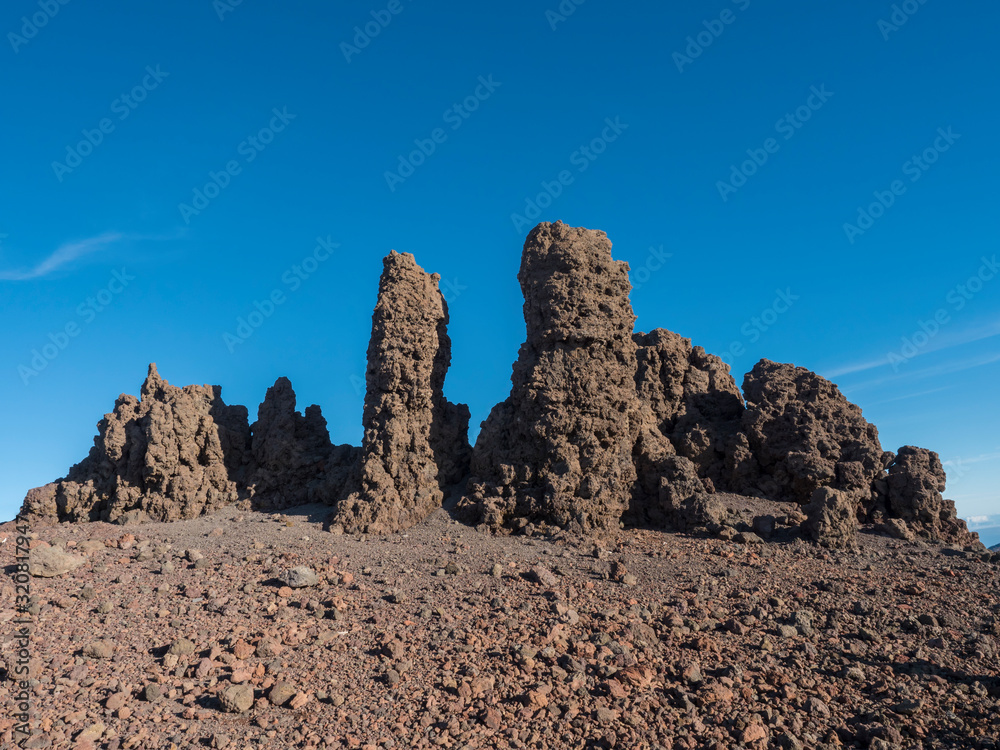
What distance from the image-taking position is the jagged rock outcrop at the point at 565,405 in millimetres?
14320

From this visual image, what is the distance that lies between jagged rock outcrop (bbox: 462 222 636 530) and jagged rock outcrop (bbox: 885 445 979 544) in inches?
238

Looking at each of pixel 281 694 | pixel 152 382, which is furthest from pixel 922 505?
pixel 152 382

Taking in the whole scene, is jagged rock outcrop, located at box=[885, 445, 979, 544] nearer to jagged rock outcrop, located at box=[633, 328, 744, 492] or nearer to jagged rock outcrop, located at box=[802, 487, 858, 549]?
jagged rock outcrop, located at box=[802, 487, 858, 549]

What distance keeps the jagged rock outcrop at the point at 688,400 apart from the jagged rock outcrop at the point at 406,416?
5.18 m

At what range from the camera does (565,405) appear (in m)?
15.0

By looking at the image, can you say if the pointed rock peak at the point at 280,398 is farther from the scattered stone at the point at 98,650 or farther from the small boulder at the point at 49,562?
the scattered stone at the point at 98,650

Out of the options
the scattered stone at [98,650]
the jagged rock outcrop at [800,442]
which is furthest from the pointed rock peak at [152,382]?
the jagged rock outcrop at [800,442]

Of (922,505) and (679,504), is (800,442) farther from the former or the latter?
(679,504)

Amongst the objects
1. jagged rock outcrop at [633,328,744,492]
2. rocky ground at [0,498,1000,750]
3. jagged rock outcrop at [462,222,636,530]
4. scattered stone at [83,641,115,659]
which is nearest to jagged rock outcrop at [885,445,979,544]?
rocky ground at [0,498,1000,750]

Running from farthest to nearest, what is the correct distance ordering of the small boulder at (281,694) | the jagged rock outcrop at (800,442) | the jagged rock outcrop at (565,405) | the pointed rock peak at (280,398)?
1. the pointed rock peak at (280,398)
2. the jagged rock outcrop at (800,442)
3. the jagged rock outcrop at (565,405)
4. the small boulder at (281,694)

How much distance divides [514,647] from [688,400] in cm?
1065

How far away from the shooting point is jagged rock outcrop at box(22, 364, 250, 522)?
51.8 ft

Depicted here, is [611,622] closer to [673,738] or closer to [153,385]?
[673,738]

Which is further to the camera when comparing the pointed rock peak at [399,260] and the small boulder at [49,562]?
the pointed rock peak at [399,260]
